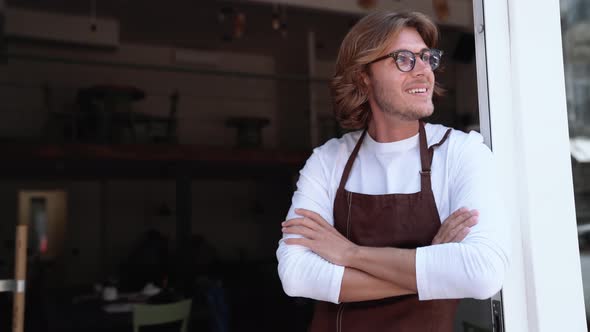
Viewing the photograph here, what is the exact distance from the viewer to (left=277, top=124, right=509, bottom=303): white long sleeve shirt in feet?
3.78

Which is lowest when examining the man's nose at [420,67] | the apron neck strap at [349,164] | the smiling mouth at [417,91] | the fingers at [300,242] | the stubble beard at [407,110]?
the fingers at [300,242]

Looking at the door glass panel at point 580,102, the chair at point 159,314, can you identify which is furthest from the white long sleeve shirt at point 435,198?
the chair at point 159,314

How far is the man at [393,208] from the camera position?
118 centimetres

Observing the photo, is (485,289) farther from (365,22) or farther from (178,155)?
(178,155)

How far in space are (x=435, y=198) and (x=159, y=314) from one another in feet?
10.7

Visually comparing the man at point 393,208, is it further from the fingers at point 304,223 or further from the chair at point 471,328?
the chair at point 471,328

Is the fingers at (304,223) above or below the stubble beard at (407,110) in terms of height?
below

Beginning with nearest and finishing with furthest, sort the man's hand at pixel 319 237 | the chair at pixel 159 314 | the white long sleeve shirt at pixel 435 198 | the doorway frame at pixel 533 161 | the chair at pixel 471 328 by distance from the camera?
1. the white long sleeve shirt at pixel 435 198
2. the man's hand at pixel 319 237
3. the doorway frame at pixel 533 161
4. the chair at pixel 471 328
5. the chair at pixel 159 314

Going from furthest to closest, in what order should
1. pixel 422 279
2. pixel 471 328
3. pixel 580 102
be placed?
pixel 471 328, pixel 580 102, pixel 422 279

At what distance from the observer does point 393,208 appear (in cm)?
135

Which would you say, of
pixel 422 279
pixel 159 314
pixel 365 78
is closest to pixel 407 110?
pixel 365 78

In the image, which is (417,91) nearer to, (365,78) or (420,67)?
(420,67)

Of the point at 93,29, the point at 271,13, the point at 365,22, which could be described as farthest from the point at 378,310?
the point at 93,29

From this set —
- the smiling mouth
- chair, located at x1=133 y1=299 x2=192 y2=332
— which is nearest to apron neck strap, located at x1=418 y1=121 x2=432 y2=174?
the smiling mouth
